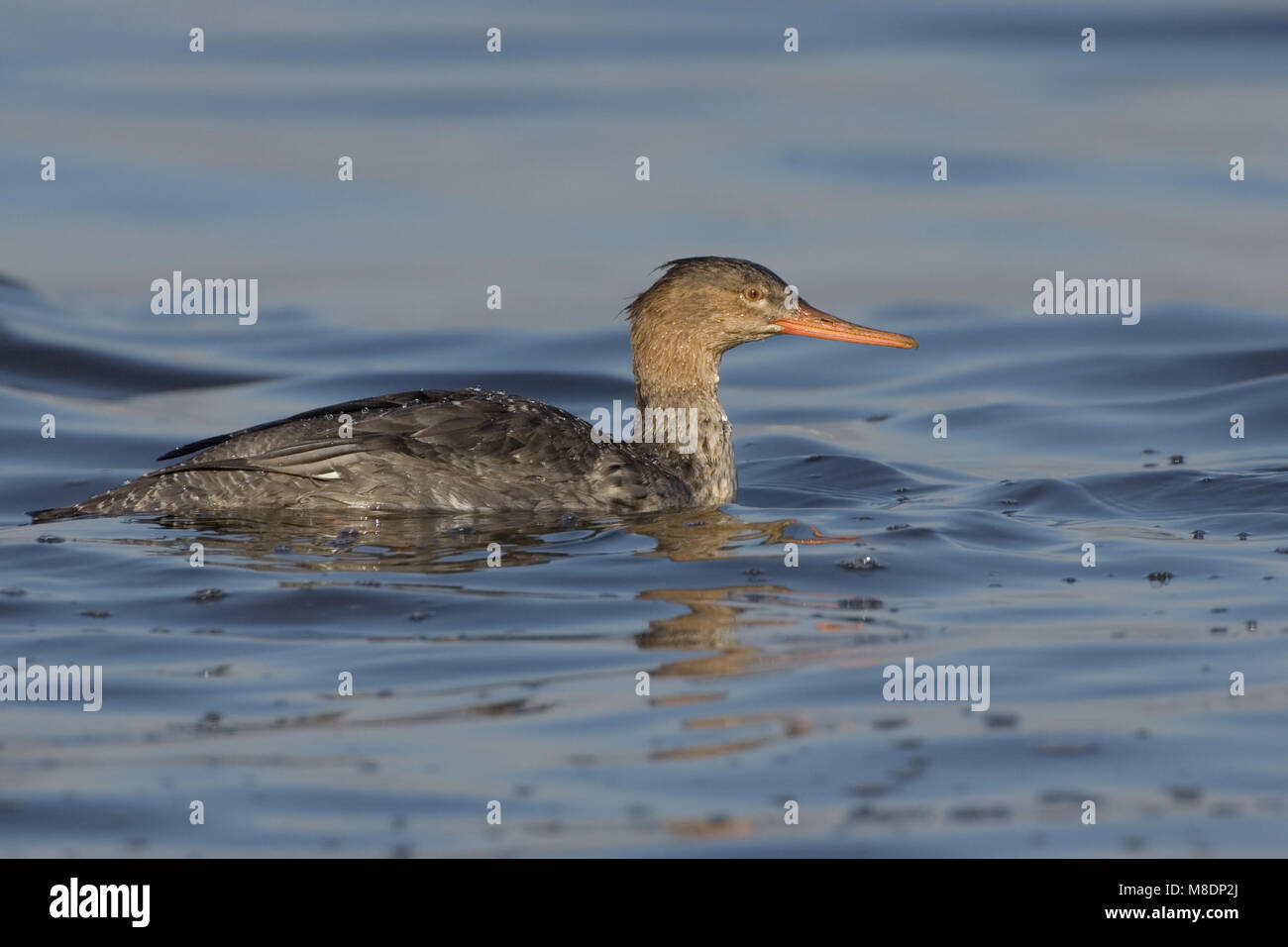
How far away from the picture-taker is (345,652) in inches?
260

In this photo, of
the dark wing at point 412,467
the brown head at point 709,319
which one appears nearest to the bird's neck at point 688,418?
the brown head at point 709,319

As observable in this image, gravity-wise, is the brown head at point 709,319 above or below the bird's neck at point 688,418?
above

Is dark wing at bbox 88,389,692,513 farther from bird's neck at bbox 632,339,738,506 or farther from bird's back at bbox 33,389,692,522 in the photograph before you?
bird's neck at bbox 632,339,738,506

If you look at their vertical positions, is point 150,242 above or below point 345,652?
above

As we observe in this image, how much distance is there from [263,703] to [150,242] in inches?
339

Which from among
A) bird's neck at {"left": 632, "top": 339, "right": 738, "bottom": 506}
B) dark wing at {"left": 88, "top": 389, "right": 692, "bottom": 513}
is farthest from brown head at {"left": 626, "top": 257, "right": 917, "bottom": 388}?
dark wing at {"left": 88, "top": 389, "right": 692, "bottom": 513}

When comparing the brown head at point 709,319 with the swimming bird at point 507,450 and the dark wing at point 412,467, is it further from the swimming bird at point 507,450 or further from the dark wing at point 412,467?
the dark wing at point 412,467

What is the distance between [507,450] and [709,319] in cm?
153

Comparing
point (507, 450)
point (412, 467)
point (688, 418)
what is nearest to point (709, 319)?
point (688, 418)

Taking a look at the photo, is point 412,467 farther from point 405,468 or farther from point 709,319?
point 709,319

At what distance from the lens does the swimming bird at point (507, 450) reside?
8812 millimetres

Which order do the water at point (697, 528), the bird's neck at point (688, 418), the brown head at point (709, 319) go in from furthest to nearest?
the brown head at point (709, 319), the bird's neck at point (688, 418), the water at point (697, 528)
